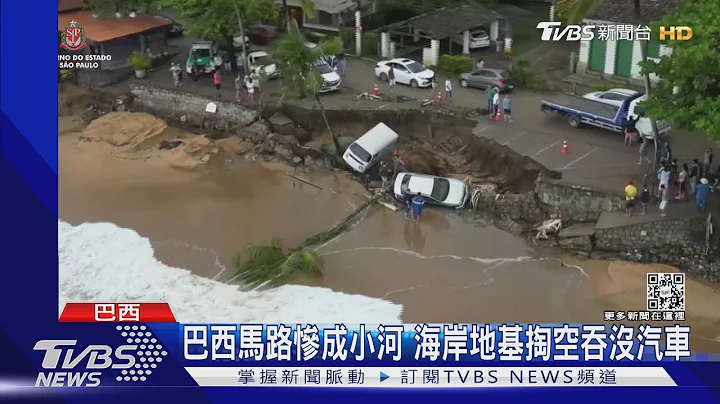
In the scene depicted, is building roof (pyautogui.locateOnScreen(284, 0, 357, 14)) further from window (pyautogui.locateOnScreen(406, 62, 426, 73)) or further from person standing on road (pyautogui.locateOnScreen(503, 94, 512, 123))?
person standing on road (pyautogui.locateOnScreen(503, 94, 512, 123))

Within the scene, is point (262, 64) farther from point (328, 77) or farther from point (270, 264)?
point (270, 264)

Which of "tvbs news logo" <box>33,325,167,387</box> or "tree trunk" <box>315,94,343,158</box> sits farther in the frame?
"tree trunk" <box>315,94,343,158</box>

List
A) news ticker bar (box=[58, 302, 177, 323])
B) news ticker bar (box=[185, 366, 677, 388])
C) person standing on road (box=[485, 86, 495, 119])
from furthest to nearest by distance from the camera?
person standing on road (box=[485, 86, 495, 119]) → news ticker bar (box=[58, 302, 177, 323]) → news ticker bar (box=[185, 366, 677, 388])

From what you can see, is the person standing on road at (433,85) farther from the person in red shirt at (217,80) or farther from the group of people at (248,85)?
the person in red shirt at (217,80)

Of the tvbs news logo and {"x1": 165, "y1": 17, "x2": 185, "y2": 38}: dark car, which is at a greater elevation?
{"x1": 165, "y1": 17, "x2": 185, "y2": 38}: dark car

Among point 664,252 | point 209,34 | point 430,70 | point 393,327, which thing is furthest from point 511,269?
point 209,34

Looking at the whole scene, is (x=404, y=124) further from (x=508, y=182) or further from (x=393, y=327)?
(x=393, y=327)

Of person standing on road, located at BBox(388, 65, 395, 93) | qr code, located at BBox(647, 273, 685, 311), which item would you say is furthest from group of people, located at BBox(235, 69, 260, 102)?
qr code, located at BBox(647, 273, 685, 311)

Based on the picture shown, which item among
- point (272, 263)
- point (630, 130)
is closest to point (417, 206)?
point (272, 263)

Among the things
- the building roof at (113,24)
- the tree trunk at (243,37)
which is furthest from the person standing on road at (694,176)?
the building roof at (113,24)
